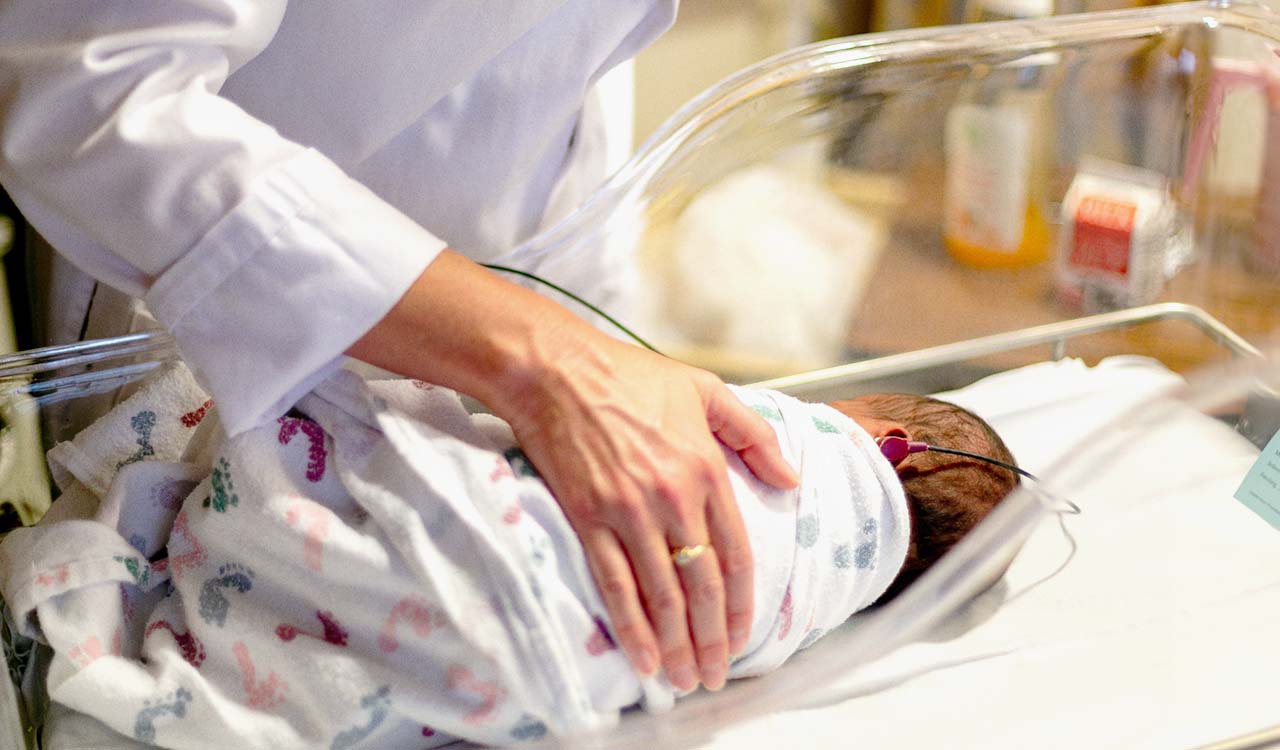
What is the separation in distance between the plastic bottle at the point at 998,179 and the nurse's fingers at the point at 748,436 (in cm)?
58

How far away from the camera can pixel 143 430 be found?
0.90m

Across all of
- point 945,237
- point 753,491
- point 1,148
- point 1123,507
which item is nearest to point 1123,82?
point 945,237

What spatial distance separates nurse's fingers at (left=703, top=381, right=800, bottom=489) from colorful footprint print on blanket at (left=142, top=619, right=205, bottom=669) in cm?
37

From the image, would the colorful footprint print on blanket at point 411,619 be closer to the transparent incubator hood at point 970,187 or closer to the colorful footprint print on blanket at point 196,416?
the colorful footprint print on blanket at point 196,416

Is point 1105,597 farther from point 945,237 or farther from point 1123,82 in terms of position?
point 1123,82

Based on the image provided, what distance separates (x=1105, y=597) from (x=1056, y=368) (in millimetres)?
372

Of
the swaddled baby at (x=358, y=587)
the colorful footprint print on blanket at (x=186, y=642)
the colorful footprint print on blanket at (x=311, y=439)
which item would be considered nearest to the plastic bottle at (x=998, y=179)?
the swaddled baby at (x=358, y=587)

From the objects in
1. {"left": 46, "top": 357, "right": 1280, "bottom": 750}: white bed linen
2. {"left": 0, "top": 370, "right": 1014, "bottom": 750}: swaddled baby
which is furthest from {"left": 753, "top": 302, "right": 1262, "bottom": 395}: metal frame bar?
{"left": 0, "top": 370, "right": 1014, "bottom": 750}: swaddled baby

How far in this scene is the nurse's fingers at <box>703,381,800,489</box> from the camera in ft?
2.61

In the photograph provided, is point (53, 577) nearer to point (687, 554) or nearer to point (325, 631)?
point (325, 631)

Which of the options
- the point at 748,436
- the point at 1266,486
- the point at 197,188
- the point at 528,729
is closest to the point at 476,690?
the point at 528,729

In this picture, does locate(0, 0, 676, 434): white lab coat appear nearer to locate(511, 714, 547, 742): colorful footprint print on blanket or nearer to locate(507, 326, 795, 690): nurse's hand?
locate(507, 326, 795, 690): nurse's hand

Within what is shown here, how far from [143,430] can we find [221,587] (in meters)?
0.19

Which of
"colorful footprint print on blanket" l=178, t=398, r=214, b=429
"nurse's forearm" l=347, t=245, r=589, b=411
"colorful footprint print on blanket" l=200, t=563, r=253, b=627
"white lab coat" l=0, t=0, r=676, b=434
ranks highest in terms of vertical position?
"white lab coat" l=0, t=0, r=676, b=434
